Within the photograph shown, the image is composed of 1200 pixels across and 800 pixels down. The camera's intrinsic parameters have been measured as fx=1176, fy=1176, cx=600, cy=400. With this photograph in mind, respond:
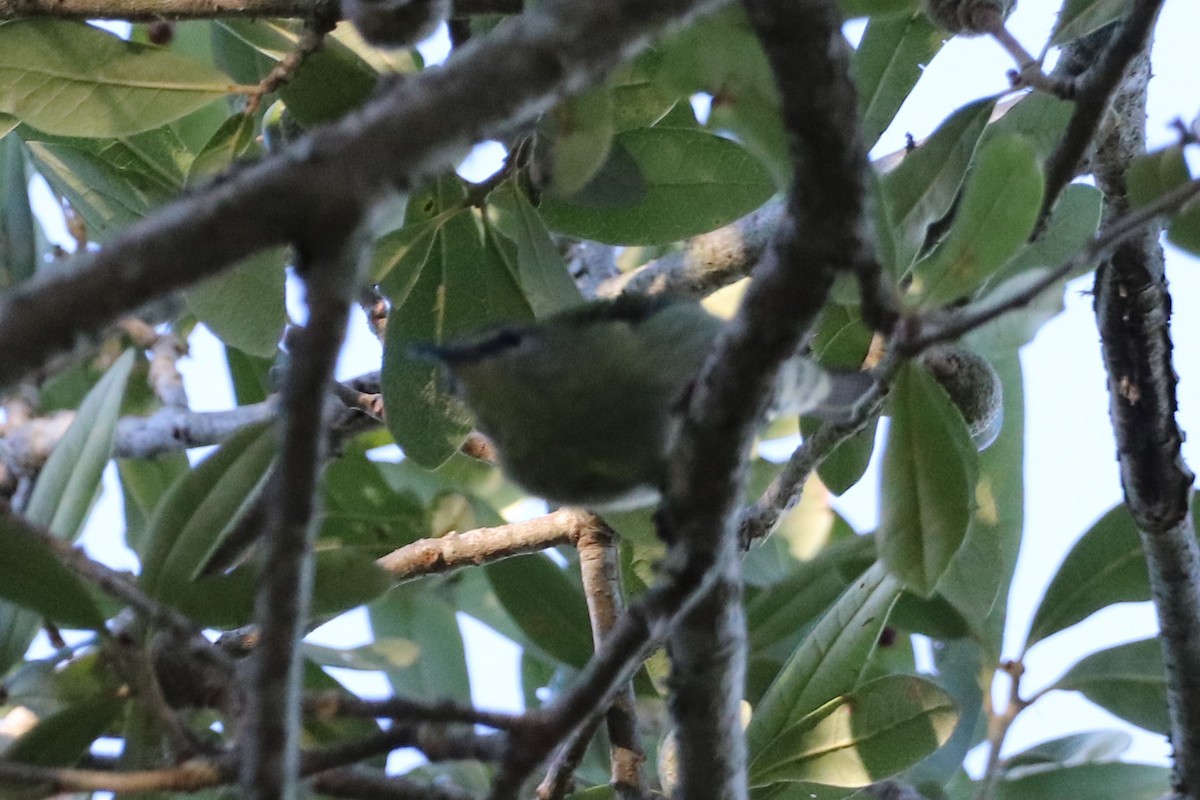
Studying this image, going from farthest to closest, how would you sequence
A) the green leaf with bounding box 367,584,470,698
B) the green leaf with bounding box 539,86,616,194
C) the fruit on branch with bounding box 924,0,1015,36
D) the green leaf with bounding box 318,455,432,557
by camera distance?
the green leaf with bounding box 318,455,432,557
the green leaf with bounding box 367,584,470,698
the fruit on branch with bounding box 924,0,1015,36
the green leaf with bounding box 539,86,616,194

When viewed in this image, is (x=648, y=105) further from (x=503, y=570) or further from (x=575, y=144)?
(x=503, y=570)

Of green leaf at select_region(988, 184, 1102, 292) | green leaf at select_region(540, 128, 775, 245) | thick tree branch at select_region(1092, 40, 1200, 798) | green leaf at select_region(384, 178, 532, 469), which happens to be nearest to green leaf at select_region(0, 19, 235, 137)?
green leaf at select_region(384, 178, 532, 469)

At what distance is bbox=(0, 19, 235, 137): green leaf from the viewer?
5.54 ft

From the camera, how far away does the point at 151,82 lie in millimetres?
1728

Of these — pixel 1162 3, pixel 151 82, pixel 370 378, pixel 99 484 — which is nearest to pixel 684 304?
pixel 1162 3

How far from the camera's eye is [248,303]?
5.99 ft

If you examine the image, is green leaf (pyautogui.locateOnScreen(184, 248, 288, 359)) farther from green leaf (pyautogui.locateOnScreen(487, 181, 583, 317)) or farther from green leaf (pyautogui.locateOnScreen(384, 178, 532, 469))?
green leaf (pyautogui.locateOnScreen(487, 181, 583, 317))

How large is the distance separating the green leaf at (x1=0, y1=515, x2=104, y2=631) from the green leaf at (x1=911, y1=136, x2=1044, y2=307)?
92cm

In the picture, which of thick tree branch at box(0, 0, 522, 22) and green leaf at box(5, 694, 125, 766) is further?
thick tree branch at box(0, 0, 522, 22)

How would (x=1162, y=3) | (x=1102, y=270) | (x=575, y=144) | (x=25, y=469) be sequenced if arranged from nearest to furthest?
(x=575, y=144) < (x=1162, y=3) < (x=1102, y=270) < (x=25, y=469)

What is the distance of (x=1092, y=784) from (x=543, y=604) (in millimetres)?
1112

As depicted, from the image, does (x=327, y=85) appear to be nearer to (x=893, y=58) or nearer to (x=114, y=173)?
(x=114, y=173)

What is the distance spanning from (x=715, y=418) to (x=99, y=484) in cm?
98

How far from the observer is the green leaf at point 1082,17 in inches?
60.9
